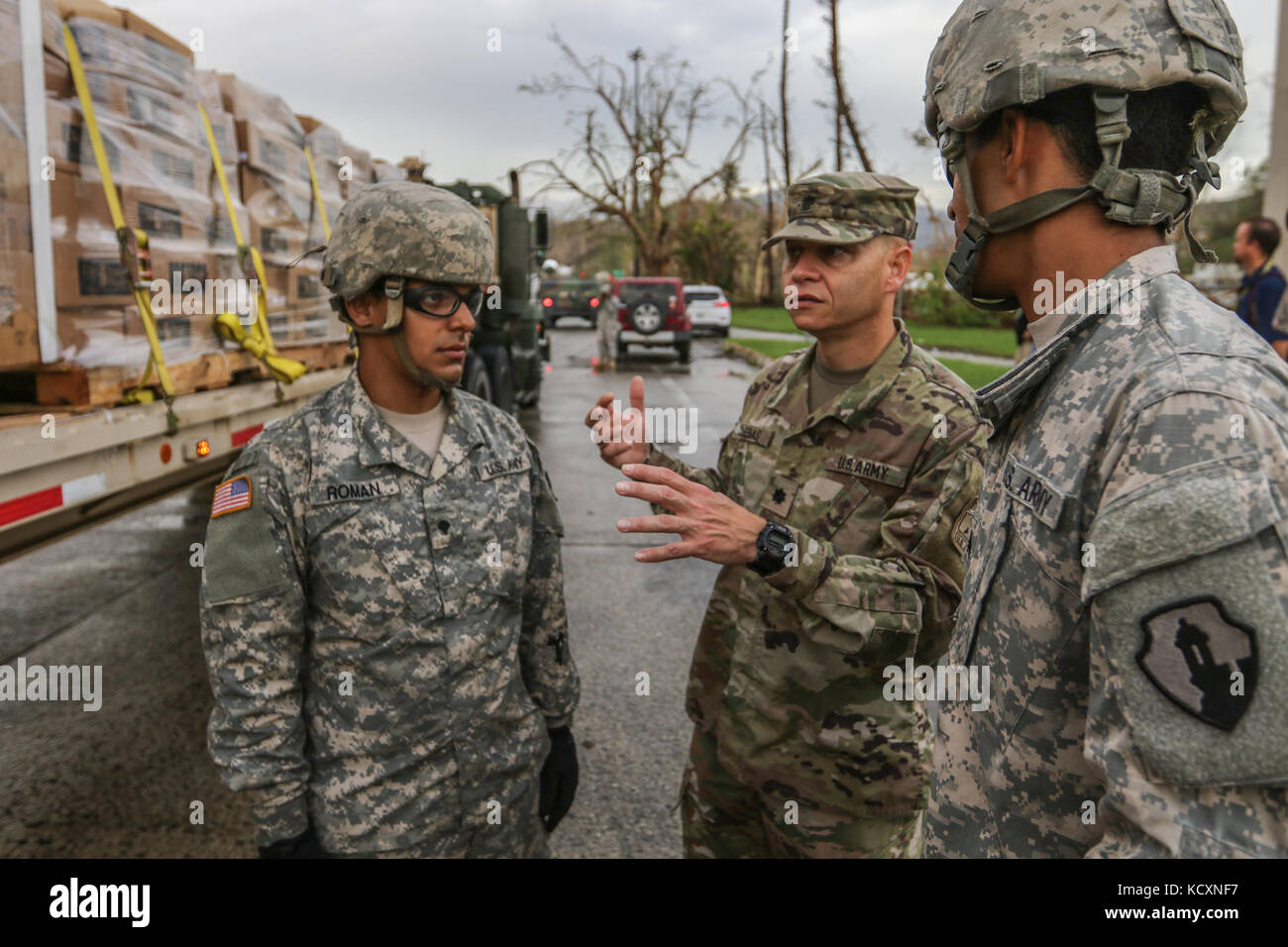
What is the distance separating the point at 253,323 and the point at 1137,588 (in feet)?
12.7

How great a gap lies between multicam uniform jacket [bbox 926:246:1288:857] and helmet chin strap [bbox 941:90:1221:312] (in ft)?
0.21

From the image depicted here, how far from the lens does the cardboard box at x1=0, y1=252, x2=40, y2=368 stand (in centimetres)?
232

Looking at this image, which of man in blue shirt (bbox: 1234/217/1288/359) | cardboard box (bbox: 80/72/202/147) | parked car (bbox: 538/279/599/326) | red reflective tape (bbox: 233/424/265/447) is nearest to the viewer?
cardboard box (bbox: 80/72/202/147)

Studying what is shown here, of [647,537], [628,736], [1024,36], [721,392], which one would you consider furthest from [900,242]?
[721,392]

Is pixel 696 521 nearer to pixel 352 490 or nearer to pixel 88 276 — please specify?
pixel 352 490

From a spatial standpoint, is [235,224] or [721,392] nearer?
[235,224]

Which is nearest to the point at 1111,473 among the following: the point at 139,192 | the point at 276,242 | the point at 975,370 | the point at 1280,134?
the point at 139,192

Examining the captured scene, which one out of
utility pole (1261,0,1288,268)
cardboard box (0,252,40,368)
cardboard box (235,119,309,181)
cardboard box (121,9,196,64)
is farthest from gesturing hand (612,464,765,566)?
utility pole (1261,0,1288,268)

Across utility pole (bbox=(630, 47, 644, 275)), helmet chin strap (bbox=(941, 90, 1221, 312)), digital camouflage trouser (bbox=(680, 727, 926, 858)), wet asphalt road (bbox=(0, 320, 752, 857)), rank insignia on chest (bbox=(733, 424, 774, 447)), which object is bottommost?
wet asphalt road (bbox=(0, 320, 752, 857))

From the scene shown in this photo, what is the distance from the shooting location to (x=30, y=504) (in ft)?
8.38

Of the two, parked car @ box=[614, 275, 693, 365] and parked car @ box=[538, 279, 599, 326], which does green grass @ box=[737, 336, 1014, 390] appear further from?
parked car @ box=[538, 279, 599, 326]

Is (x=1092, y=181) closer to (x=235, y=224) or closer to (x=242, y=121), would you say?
(x=235, y=224)
